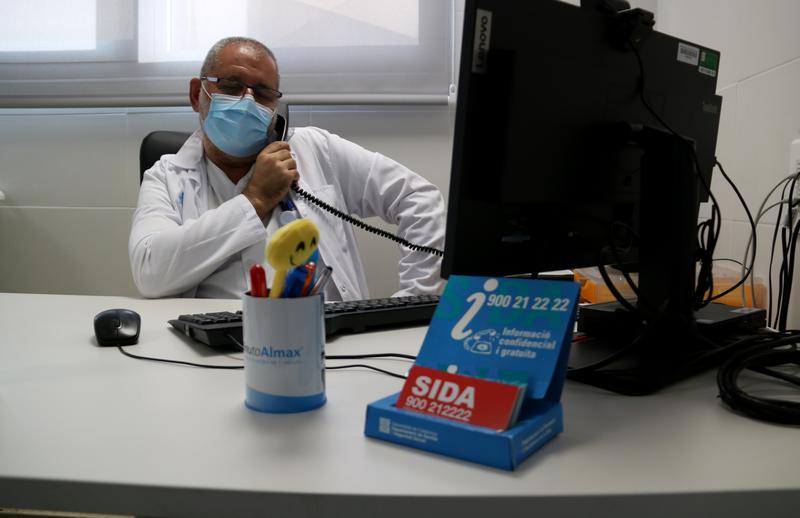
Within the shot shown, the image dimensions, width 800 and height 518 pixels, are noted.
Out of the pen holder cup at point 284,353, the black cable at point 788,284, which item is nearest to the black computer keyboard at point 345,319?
the pen holder cup at point 284,353

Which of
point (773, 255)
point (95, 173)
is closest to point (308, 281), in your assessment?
point (773, 255)

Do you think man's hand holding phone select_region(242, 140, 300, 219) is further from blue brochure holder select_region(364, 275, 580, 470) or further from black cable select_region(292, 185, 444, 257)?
blue brochure holder select_region(364, 275, 580, 470)

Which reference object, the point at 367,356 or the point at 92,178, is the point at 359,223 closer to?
the point at 367,356

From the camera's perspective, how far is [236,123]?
61.9 inches

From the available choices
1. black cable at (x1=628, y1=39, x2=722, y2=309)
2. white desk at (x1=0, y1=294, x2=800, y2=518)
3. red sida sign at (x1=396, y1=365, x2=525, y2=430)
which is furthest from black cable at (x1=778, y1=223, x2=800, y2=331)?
red sida sign at (x1=396, y1=365, x2=525, y2=430)

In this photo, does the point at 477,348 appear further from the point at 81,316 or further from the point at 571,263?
the point at 81,316

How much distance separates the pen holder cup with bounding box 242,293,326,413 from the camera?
20.7 inches

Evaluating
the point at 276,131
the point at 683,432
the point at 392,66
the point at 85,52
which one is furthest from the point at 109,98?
the point at 683,432

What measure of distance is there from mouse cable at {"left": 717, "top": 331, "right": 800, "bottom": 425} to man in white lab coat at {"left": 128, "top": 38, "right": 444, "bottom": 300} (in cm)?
87

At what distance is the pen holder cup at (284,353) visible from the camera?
1.72ft

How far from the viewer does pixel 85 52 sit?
2129mm

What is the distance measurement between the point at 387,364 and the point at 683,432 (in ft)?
1.11

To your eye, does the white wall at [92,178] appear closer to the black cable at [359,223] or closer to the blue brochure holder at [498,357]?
the black cable at [359,223]

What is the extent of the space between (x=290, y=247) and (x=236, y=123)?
3.86ft
